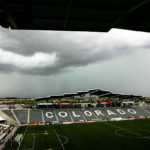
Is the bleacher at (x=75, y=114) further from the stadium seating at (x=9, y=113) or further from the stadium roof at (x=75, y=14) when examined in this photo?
the stadium roof at (x=75, y=14)

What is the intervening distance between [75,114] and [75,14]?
68.7 metres

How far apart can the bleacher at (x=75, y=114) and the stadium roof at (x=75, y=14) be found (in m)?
59.9

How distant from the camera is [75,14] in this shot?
362 inches

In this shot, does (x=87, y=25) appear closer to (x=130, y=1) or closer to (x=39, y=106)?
(x=130, y=1)

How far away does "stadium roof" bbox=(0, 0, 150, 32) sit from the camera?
811 cm

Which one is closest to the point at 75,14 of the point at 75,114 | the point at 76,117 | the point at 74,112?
the point at 76,117

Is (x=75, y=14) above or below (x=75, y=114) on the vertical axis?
above

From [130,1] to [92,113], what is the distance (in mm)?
72915

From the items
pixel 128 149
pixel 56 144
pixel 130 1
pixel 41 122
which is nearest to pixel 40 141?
pixel 56 144

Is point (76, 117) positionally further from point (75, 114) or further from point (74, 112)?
point (74, 112)

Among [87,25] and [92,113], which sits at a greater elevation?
[87,25]

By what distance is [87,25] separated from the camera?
10539 millimetres

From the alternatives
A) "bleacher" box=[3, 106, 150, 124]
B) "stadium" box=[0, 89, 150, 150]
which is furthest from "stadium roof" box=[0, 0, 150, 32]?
"bleacher" box=[3, 106, 150, 124]

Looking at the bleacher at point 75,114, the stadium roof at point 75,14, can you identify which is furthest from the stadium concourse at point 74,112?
the stadium roof at point 75,14
